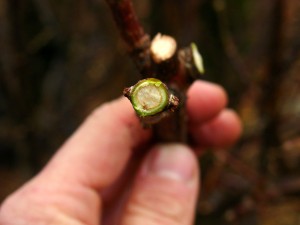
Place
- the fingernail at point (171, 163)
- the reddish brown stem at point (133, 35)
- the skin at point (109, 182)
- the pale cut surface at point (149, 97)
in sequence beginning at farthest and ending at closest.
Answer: the fingernail at point (171, 163) → the skin at point (109, 182) → the reddish brown stem at point (133, 35) → the pale cut surface at point (149, 97)

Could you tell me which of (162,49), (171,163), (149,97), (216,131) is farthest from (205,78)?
(149,97)

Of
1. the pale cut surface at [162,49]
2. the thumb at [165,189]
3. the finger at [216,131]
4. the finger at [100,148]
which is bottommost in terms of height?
the finger at [216,131]

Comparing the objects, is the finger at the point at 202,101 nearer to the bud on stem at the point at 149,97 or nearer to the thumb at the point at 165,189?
the thumb at the point at 165,189

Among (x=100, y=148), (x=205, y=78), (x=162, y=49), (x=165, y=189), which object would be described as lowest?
(x=205, y=78)

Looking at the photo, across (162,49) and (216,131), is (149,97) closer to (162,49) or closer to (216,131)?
A: (162,49)

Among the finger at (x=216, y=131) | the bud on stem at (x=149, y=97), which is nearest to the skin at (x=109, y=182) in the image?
the finger at (x=216, y=131)

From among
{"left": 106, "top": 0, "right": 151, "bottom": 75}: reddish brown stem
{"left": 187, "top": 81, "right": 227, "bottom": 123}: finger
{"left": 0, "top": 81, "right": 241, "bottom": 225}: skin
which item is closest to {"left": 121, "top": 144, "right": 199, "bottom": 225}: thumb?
{"left": 0, "top": 81, "right": 241, "bottom": 225}: skin

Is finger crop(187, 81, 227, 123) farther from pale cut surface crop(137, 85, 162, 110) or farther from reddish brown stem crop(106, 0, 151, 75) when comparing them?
pale cut surface crop(137, 85, 162, 110)
